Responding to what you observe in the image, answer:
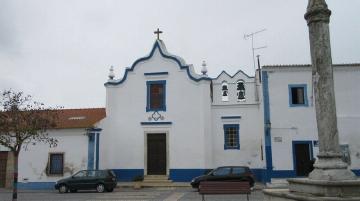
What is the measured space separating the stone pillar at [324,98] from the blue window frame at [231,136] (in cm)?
1741

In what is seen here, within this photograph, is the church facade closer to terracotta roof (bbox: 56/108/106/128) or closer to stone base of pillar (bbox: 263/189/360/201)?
terracotta roof (bbox: 56/108/106/128)

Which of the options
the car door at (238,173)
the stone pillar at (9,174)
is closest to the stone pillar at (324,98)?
the car door at (238,173)

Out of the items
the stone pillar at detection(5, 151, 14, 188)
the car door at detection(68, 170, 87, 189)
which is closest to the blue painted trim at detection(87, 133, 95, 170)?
the car door at detection(68, 170, 87, 189)

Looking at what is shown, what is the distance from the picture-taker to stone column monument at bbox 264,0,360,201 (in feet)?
29.8

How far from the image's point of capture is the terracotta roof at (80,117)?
27484mm

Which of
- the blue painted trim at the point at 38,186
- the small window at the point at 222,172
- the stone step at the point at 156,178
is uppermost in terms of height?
the small window at the point at 222,172

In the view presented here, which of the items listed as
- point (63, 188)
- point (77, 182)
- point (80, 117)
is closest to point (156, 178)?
point (77, 182)

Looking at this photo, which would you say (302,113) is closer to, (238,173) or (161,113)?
(238,173)

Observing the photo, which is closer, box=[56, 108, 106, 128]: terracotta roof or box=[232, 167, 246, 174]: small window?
box=[232, 167, 246, 174]: small window

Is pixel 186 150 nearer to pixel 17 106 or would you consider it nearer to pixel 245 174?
pixel 245 174

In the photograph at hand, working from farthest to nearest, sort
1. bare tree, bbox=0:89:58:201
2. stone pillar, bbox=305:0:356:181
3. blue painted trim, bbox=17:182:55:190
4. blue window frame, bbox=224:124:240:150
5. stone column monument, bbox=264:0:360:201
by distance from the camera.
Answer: blue window frame, bbox=224:124:240:150, blue painted trim, bbox=17:182:55:190, bare tree, bbox=0:89:58:201, stone pillar, bbox=305:0:356:181, stone column monument, bbox=264:0:360:201

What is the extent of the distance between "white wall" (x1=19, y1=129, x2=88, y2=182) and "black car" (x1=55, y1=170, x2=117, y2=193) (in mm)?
2946

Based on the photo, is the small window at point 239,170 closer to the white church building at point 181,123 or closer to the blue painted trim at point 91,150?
the white church building at point 181,123

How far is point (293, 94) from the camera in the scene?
25.6 meters
